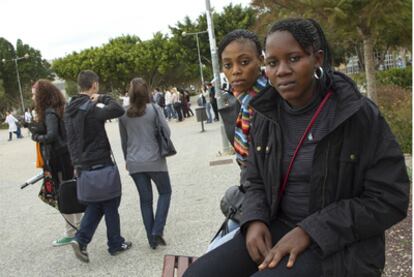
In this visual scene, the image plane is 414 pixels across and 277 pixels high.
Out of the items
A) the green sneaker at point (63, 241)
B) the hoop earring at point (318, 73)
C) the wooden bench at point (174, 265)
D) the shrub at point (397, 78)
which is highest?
the hoop earring at point (318, 73)

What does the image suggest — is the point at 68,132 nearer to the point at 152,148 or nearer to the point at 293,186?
the point at 152,148

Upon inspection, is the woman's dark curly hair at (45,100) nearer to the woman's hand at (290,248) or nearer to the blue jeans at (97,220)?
the blue jeans at (97,220)

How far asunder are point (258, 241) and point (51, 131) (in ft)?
12.0

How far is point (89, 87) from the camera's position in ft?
16.1

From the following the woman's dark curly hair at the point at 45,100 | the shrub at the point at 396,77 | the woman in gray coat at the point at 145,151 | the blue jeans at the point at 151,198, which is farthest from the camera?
the shrub at the point at 396,77

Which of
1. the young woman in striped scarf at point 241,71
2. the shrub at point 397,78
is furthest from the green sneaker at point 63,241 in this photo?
the shrub at point 397,78

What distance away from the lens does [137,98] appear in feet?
16.4

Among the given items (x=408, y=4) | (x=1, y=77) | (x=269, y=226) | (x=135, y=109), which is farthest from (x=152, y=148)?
(x=1, y=77)

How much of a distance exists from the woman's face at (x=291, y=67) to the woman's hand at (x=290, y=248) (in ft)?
1.88

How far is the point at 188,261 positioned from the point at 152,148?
7.14ft

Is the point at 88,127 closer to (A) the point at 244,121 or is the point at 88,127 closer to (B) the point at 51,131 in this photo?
(B) the point at 51,131

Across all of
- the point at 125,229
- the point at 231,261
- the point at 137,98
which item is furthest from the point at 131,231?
the point at 231,261

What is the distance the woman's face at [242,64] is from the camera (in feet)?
9.37

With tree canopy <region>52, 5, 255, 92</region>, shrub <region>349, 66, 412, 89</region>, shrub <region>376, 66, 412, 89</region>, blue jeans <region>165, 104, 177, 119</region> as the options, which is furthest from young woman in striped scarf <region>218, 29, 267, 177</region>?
tree canopy <region>52, 5, 255, 92</region>
